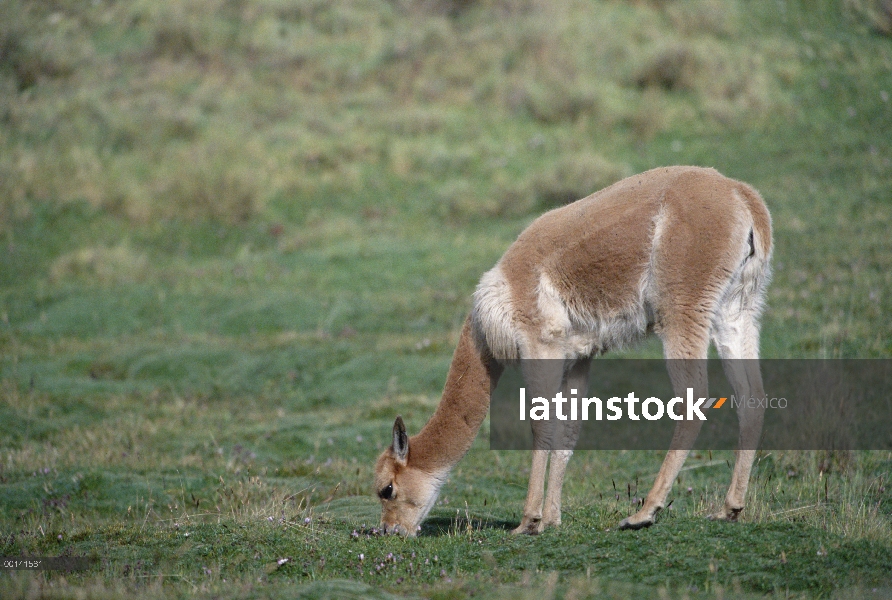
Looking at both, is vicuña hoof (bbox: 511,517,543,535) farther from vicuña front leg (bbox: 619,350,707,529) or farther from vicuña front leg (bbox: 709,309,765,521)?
vicuña front leg (bbox: 709,309,765,521)

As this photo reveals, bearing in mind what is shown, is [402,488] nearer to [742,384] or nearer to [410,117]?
[742,384]

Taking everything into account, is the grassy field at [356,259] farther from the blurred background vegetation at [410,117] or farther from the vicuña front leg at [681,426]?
the vicuña front leg at [681,426]

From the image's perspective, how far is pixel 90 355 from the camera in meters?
15.2

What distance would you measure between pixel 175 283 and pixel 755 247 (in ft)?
44.4

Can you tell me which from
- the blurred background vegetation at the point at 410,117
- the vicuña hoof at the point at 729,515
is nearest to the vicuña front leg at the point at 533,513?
the vicuña hoof at the point at 729,515

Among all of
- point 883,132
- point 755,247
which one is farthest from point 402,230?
point 755,247

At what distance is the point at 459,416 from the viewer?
7371 millimetres

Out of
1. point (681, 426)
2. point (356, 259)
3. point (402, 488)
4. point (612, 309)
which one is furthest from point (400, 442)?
point (356, 259)

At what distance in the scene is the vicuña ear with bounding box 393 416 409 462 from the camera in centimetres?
710

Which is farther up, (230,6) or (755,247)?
(230,6)

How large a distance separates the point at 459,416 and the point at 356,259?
11.7 meters

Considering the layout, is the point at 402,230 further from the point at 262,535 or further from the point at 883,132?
the point at 262,535

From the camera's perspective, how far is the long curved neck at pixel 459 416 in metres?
7.35

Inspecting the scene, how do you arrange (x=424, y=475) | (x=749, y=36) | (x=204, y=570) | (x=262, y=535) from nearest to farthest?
(x=204, y=570) → (x=262, y=535) → (x=424, y=475) → (x=749, y=36)
